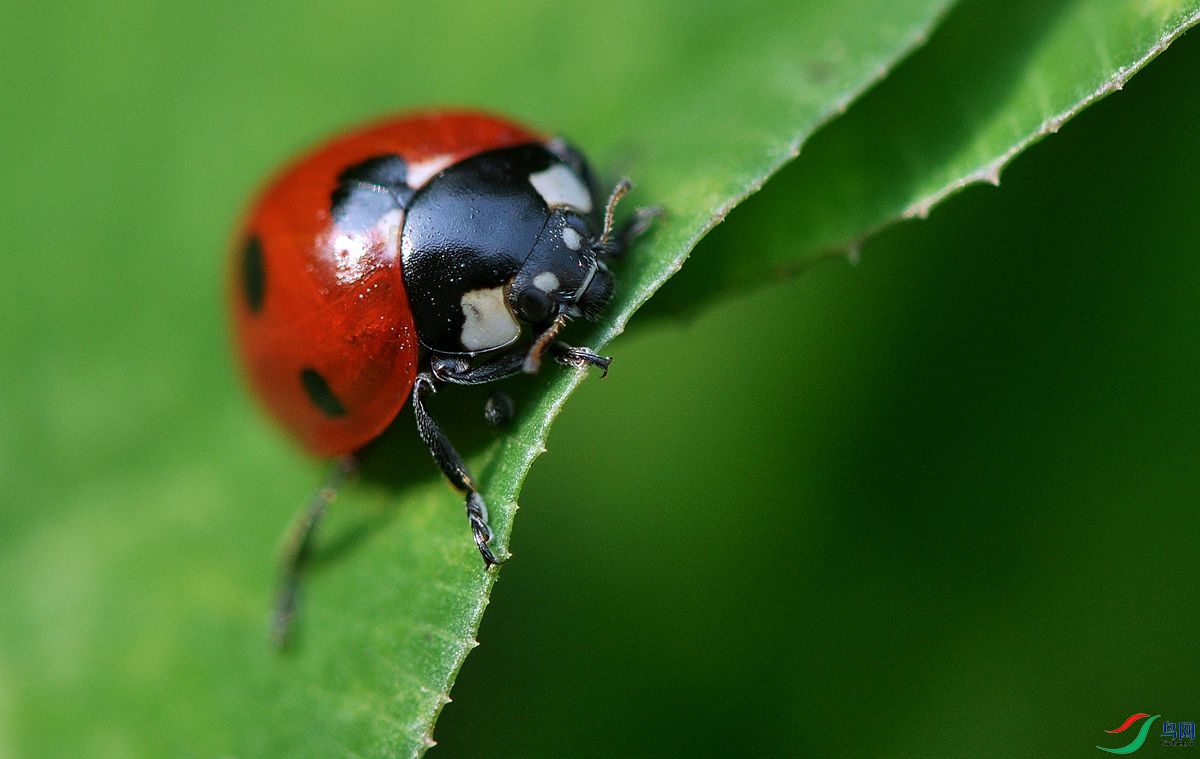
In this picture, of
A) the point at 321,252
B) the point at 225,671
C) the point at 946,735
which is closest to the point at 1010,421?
the point at 946,735

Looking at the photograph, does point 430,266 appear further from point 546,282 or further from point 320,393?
point 320,393

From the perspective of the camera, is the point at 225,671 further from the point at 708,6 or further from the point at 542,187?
the point at 708,6

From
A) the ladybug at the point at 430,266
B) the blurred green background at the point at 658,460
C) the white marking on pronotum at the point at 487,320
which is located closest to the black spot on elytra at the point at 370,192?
the ladybug at the point at 430,266

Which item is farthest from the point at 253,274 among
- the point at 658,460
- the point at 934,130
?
the point at 934,130

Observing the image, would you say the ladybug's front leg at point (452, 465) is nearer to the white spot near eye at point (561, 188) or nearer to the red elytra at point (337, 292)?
the red elytra at point (337, 292)

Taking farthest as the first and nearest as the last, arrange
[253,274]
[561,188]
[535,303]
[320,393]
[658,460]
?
[658,460]
[253,274]
[320,393]
[561,188]
[535,303]

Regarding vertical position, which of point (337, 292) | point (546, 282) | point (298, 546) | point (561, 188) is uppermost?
point (561, 188)
